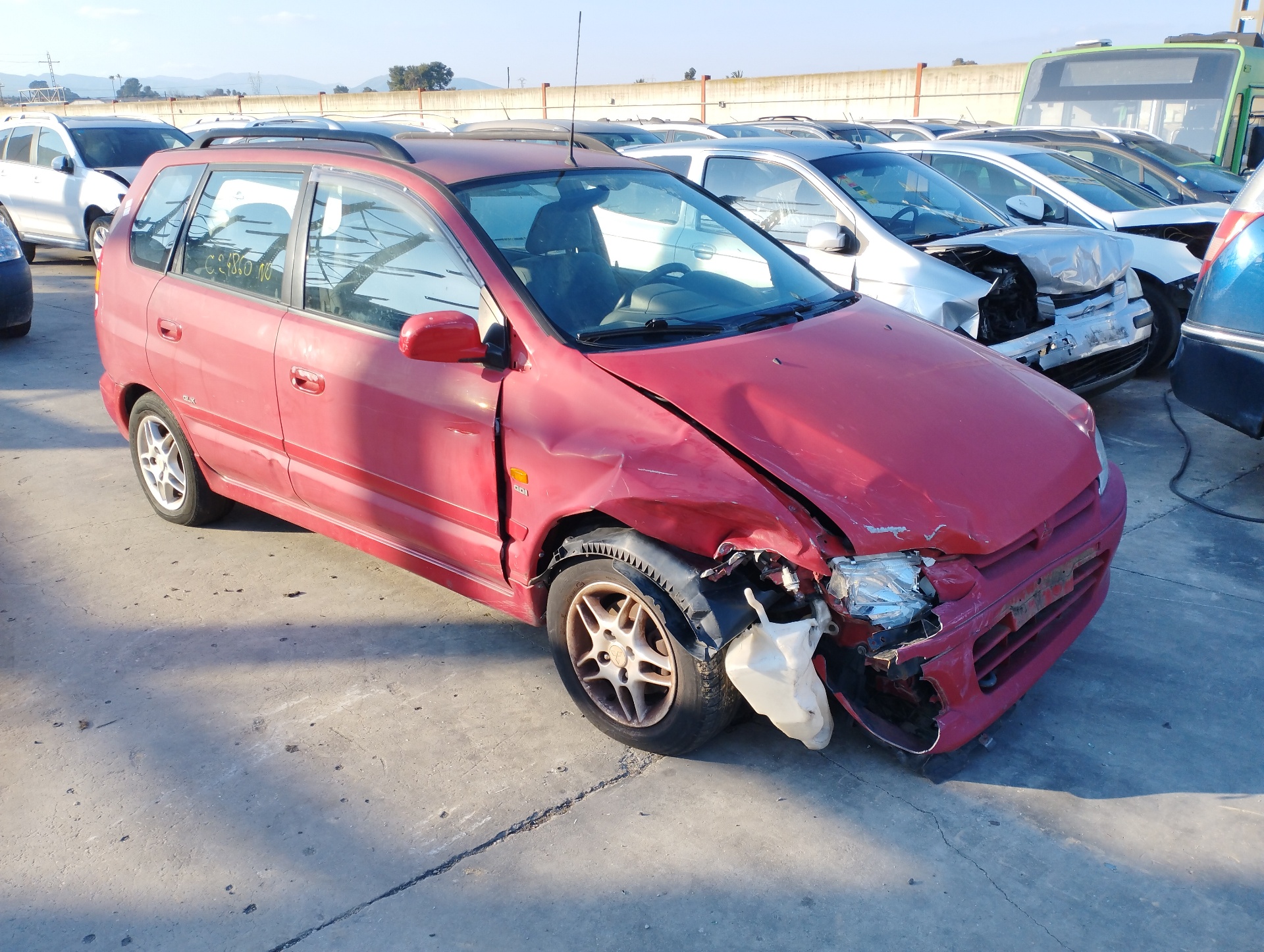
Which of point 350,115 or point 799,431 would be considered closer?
point 799,431

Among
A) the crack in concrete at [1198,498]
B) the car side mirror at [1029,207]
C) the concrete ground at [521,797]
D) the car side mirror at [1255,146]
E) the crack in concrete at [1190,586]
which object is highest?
the car side mirror at [1255,146]

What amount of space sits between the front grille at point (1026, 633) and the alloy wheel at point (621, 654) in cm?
93

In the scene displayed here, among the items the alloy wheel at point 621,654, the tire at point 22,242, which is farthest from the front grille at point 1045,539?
the tire at point 22,242

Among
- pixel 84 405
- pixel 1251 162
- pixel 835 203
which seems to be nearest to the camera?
pixel 835 203

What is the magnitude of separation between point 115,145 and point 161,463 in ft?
29.2

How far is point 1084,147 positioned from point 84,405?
924 centimetres

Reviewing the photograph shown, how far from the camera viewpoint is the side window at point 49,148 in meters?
11.9

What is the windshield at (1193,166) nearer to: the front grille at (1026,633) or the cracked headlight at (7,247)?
the front grille at (1026,633)

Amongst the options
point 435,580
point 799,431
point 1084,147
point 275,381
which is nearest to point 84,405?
point 275,381

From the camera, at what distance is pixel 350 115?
3109 centimetres

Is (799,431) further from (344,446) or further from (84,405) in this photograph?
(84,405)

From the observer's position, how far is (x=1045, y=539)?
10.2ft

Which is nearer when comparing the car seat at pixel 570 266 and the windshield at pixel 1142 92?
the car seat at pixel 570 266

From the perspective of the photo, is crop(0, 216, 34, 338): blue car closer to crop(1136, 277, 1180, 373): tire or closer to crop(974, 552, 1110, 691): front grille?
crop(974, 552, 1110, 691): front grille
